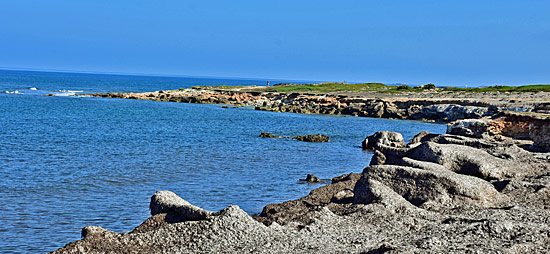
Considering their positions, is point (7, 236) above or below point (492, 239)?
below

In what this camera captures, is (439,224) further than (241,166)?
No

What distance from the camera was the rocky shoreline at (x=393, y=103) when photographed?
59719mm

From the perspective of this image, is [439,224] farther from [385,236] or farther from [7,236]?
[7,236]

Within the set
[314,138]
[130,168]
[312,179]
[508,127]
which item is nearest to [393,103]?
[314,138]

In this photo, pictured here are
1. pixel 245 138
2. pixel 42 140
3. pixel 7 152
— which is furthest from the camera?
pixel 245 138

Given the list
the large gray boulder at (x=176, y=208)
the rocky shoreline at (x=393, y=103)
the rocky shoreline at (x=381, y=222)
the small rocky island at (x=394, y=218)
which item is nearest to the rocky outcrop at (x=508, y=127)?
the small rocky island at (x=394, y=218)

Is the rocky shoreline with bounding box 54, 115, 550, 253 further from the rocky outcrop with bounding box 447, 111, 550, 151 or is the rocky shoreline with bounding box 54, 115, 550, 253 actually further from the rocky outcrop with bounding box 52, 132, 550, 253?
the rocky outcrop with bounding box 447, 111, 550, 151

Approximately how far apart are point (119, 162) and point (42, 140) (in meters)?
11.2

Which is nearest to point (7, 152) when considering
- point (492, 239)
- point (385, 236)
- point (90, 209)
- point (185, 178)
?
point (185, 178)

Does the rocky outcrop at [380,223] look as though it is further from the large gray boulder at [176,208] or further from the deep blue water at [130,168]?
the deep blue water at [130,168]

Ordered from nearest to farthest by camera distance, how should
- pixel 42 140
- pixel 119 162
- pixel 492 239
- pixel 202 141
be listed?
1. pixel 492 239
2. pixel 119 162
3. pixel 42 140
4. pixel 202 141

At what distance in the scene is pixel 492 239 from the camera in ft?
33.6

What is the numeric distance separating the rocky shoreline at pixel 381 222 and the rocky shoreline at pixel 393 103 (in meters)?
40.8

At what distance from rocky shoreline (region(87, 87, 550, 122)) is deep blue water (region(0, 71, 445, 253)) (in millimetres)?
12232
